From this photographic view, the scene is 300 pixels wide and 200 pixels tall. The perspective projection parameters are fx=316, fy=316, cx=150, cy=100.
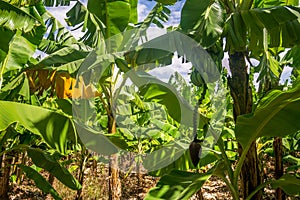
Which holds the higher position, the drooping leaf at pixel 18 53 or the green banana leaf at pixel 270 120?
the drooping leaf at pixel 18 53

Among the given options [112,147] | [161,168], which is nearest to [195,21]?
[112,147]

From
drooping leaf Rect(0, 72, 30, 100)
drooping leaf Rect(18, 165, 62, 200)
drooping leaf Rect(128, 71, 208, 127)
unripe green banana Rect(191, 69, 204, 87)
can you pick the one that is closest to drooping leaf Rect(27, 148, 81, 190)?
drooping leaf Rect(18, 165, 62, 200)

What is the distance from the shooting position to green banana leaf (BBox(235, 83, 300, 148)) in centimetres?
164

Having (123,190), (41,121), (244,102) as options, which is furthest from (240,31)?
(123,190)

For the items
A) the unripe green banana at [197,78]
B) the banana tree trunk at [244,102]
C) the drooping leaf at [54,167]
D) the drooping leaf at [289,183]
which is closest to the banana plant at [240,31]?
the banana tree trunk at [244,102]

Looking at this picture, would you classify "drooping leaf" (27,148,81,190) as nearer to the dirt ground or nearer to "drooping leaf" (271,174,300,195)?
"drooping leaf" (271,174,300,195)

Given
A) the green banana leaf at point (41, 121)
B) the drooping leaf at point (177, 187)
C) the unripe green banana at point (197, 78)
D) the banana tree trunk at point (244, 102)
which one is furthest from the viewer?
the unripe green banana at point (197, 78)

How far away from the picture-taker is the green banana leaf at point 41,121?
5.68 feet

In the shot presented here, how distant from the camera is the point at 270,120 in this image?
5.74 feet

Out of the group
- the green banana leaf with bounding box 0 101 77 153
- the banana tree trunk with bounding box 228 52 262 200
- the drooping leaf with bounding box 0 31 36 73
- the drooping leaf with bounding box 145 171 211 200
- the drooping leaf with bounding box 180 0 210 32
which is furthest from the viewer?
Answer: the drooping leaf with bounding box 0 31 36 73

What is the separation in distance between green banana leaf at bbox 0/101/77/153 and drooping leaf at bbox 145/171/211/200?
1.93ft

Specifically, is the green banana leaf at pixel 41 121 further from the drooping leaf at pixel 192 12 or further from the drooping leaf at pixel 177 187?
the drooping leaf at pixel 192 12

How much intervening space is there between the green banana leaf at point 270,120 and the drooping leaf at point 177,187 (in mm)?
325

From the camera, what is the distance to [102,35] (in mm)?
2738
